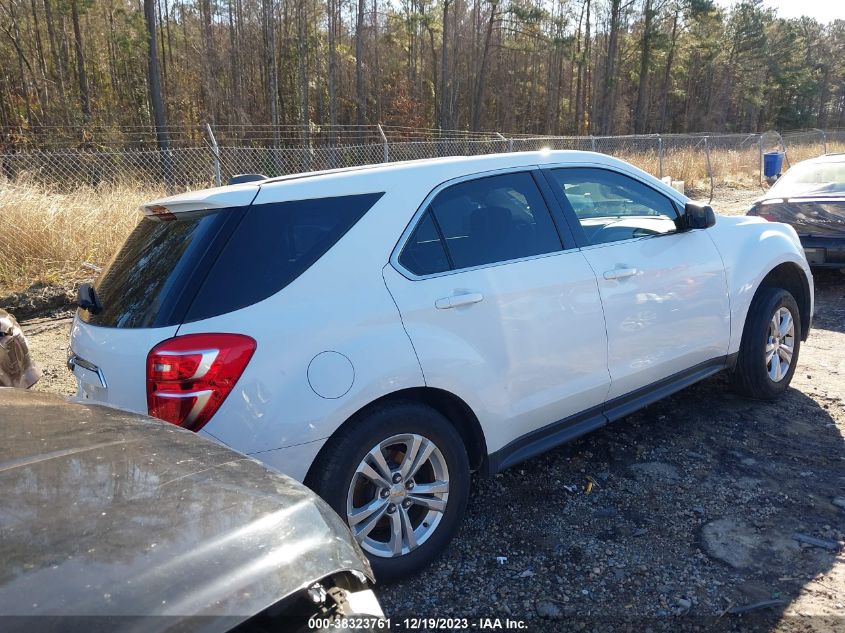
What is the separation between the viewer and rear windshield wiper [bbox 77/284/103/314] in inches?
112

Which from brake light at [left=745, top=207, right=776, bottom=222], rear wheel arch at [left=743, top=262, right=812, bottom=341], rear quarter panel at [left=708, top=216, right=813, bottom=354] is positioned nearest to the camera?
rear quarter panel at [left=708, top=216, right=813, bottom=354]

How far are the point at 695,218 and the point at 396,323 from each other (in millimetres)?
2237

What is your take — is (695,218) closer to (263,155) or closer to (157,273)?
(157,273)

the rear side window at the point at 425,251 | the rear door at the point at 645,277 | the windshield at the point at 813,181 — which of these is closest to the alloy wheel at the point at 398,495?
the rear side window at the point at 425,251

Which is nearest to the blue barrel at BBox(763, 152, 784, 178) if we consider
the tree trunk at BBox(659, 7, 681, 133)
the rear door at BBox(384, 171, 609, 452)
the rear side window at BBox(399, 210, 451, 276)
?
the rear door at BBox(384, 171, 609, 452)

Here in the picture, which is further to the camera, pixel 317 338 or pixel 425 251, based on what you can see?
pixel 425 251

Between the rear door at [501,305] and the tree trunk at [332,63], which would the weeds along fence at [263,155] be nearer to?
the tree trunk at [332,63]

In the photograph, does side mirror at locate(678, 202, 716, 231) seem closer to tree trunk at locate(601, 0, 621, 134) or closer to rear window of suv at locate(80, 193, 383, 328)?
rear window of suv at locate(80, 193, 383, 328)

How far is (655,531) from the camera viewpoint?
3.14 m

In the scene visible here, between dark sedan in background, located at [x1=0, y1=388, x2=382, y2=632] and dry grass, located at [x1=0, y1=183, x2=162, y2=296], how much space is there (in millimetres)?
7234

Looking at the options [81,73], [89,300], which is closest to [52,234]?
[89,300]

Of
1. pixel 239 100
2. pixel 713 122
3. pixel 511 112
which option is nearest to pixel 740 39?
pixel 713 122

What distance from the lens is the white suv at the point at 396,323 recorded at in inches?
95.7

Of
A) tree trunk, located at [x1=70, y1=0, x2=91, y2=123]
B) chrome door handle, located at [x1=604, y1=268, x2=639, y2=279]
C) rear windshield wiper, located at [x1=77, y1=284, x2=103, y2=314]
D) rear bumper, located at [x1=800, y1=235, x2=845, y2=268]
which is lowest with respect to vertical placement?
rear bumper, located at [x1=800, y1=235, x2=845, y2=268]
